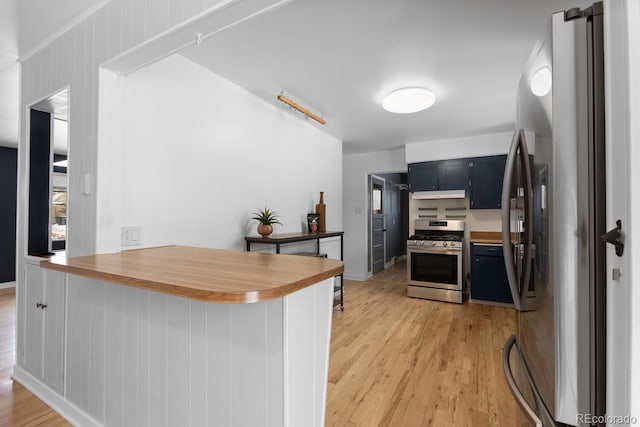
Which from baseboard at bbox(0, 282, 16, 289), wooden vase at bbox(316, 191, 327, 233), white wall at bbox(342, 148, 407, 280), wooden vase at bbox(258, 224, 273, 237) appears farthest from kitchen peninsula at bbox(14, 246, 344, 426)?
baseboard at bbox(0, 282, 16, 289)

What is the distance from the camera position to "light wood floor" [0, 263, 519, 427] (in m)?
1.84

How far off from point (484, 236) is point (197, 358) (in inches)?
175

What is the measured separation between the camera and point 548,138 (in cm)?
82

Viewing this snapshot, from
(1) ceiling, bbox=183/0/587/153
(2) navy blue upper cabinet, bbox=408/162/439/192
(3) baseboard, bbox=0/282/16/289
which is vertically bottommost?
(3) baseboard, bbox=0/282/16/289

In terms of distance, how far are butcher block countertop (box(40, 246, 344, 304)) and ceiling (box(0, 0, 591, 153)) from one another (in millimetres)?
1369

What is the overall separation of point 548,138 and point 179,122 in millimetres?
2284

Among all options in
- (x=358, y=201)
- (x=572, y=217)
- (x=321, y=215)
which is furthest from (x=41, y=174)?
(x=358, y=201)

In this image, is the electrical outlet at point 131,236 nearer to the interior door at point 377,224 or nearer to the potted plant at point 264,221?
the potted plant at point 264,221

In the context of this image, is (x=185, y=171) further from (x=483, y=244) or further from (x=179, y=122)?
(x=483, y=244)

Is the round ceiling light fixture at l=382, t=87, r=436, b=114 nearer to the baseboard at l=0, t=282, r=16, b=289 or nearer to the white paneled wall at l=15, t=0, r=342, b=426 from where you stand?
the white paneled wall at l=15, t=0, r=342, b=426

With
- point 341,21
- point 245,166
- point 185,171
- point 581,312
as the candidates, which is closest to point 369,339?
point 245,166

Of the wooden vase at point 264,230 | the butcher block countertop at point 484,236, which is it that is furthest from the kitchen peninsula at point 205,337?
the butcher block countertop at point 484,236

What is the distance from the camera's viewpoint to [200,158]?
96.6 inches

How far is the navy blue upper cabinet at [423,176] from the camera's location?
4.72 metres
